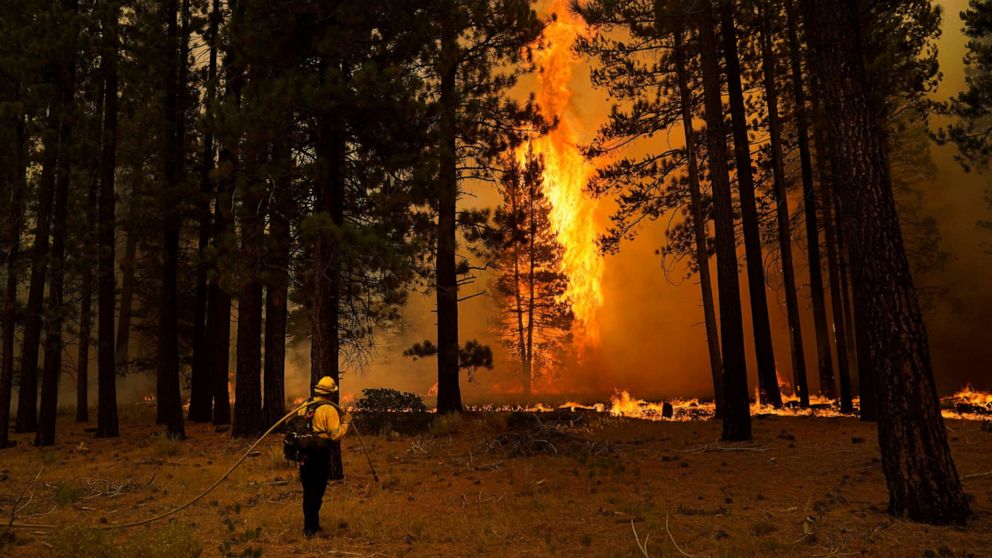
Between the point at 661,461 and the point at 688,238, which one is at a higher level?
the point at 688,238

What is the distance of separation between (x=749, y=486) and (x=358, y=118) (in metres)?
8.81

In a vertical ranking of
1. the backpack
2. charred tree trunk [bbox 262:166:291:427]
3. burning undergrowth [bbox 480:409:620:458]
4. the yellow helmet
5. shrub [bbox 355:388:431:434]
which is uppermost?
charred tree trunk [bbox 262:166:291:427]

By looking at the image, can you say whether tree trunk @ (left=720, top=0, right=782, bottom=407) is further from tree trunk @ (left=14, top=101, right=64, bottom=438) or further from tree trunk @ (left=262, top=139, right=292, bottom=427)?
tree trunk @ (left=14, top=101, right=64, bottom=438)

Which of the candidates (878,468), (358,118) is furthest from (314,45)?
(878,468)

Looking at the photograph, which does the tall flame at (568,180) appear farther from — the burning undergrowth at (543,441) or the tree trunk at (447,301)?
the burning undergrowth at (543,441)

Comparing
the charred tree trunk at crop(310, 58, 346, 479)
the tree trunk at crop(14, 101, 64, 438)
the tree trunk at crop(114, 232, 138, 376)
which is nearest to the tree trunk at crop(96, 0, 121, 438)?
the tree trunk at crop(14, 101, 64, 438)

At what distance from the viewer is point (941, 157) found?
3409 centimetres

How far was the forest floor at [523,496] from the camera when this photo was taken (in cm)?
618

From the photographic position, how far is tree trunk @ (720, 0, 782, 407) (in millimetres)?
15203

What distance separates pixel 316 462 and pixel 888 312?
6.60 meters

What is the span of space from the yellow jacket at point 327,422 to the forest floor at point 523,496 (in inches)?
45.3

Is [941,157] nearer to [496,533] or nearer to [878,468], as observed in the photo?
[878,468]

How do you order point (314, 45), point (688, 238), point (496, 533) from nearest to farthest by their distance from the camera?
point (496, 533) → point (314, 45) → point (688, 238)

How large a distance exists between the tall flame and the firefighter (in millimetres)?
13336
